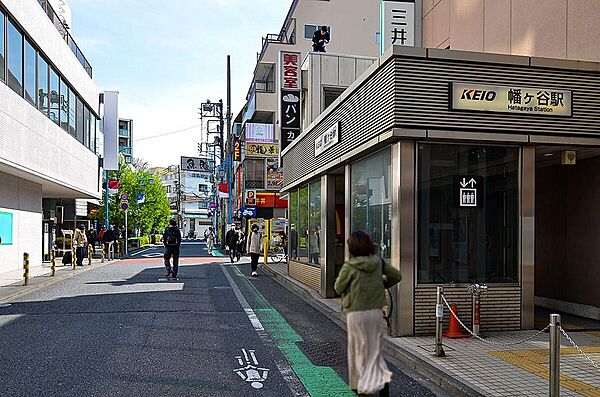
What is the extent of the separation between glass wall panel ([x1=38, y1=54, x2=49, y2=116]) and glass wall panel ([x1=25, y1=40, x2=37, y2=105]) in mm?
667

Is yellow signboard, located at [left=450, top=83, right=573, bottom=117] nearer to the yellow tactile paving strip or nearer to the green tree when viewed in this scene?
the yellow tactile paving strip

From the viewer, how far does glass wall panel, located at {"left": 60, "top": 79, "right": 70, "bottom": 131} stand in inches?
1033

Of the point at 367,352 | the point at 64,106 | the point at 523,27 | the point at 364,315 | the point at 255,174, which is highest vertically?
the point at 64,106

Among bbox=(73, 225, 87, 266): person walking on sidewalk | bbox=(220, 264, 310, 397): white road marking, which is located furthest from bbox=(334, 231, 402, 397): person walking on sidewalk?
bbox=(73, 225, 87, 266): person walking on sidewalk

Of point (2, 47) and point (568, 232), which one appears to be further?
point (2, 47)

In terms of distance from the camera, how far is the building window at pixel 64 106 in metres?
26.2

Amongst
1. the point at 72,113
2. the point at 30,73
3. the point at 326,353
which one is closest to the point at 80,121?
the point at 72,113

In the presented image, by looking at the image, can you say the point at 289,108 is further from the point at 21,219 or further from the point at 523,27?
the point at 523,27

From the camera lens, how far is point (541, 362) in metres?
7.88

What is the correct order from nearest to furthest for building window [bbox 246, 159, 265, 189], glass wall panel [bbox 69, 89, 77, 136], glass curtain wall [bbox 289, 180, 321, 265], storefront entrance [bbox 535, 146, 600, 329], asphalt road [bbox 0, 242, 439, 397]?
1. asphalt road [bbox 0, 242, 439, 397]
2. storefront entrance [bbox 535, 146, 600, 329]
3. glass curtain wall [bbox 289, 180, 321, 265]
4. glass wall panel [bbox 69, 89, 77, 136]
5. building window [bbox 246, 159, 265, 189]

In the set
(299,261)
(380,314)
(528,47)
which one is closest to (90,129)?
(299,261)

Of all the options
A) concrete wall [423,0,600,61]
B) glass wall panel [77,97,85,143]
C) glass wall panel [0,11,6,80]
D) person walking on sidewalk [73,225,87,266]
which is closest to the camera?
concrete wall [423,0,600,61]

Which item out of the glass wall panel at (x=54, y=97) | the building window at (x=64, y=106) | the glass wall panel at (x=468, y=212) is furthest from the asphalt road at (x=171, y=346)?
A: the building window at (x=64, y=106)

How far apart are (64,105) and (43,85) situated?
3.66 metres
